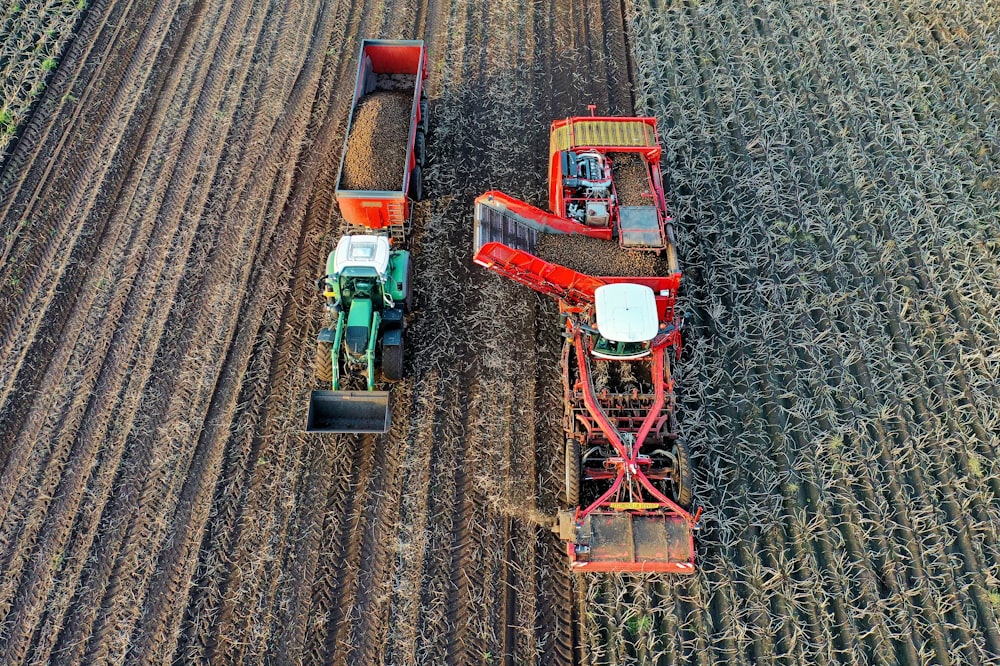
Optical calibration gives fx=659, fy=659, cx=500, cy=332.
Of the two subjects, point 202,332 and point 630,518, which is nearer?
point 630,518

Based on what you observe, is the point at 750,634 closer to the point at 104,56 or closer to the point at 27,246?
the point at 27,246

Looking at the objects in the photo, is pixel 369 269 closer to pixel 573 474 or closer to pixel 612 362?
pixel 612 362

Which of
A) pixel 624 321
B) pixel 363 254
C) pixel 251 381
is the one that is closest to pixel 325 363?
pixel 251 381

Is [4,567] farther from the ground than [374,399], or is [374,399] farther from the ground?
[374,399]

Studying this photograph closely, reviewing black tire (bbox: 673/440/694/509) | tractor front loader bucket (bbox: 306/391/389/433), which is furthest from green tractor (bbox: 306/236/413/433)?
black tire (bbox: 673/440/694/509)

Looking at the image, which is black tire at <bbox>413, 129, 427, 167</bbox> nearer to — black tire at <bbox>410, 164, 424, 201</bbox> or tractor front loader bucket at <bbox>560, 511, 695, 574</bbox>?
black tire at <bbox>410, 164, 424, 201</bbox>

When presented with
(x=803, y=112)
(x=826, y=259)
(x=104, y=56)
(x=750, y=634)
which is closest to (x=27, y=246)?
(x=104, y=56)

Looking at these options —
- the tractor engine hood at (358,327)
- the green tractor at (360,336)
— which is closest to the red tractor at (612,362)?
the green tractor at (360,336)
